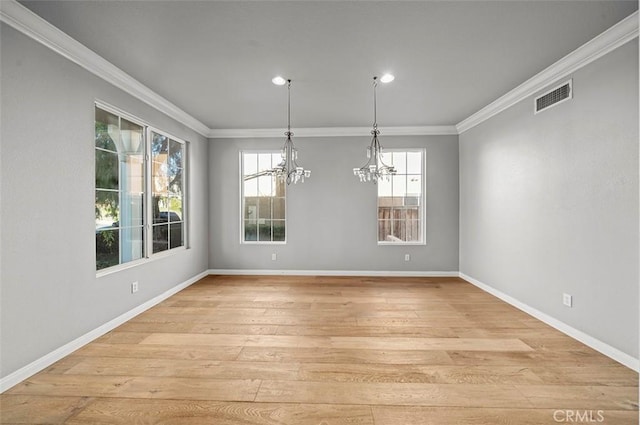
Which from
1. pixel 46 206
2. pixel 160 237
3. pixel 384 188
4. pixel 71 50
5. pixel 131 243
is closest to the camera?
pixel 46 206

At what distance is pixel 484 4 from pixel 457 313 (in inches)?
124

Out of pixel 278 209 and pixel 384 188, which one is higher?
pixel 384 188

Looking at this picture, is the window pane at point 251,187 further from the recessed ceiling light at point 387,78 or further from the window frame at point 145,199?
the recessed ceiling light at point 387,78

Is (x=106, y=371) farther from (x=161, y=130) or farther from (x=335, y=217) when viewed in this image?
(x=335, y=217)

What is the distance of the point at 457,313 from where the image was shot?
369cm

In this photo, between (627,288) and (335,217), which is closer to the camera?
(627,288)

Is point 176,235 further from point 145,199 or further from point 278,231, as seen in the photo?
point 278,231

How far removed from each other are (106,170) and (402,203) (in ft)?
14.8

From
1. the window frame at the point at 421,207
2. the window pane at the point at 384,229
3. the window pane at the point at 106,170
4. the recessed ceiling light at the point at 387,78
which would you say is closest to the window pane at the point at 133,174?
the window pane at the point at 106,170

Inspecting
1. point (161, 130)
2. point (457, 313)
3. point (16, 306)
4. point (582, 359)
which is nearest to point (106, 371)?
point (16, 306)

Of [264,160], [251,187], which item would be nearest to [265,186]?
[251,187]

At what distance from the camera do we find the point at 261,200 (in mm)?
5781

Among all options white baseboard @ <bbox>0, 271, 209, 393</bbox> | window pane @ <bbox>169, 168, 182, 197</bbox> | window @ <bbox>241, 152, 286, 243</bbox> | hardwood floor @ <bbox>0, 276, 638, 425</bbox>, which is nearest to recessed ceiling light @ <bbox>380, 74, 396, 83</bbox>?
hardwood floor @ <bbox>0, 276, 638, 425</bbox>

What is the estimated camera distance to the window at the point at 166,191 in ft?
13.5
